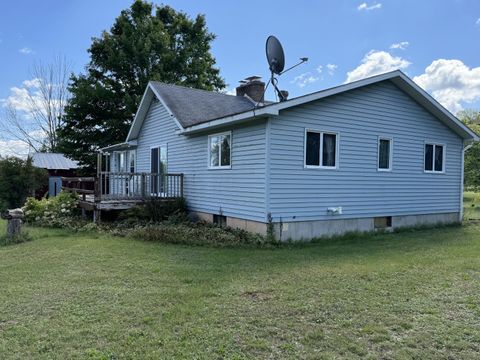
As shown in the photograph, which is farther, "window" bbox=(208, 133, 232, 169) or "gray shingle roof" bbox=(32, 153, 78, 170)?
"gray shingle roof" bbox=(32, 153, 78, 170)

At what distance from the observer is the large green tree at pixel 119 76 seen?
24.7 m

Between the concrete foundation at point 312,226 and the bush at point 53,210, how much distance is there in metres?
4.46

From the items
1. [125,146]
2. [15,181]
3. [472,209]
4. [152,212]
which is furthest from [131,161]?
[472,209]

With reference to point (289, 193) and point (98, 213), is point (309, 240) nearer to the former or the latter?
point (289, 193)

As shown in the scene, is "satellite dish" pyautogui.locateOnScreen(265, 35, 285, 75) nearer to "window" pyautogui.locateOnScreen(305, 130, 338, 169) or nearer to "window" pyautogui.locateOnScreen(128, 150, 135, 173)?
"window" pyautogui.locateOnScreen(305, 130, 338, 169)

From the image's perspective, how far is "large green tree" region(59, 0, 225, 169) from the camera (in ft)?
81.0

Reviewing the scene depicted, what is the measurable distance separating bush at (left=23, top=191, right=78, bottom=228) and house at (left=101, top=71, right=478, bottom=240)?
2192 millimetres

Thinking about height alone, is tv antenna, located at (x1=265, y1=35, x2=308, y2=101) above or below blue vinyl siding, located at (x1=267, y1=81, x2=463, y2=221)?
above

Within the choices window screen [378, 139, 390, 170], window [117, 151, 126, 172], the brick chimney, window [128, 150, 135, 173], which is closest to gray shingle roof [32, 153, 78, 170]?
window [117, 151, 126, 172]

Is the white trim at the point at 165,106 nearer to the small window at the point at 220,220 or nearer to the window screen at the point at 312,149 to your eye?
the small window at the point at 220,220

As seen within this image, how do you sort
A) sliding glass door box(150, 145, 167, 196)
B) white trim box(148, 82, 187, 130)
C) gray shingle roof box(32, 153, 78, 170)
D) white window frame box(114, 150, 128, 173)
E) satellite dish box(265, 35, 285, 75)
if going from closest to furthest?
1. satellite dish box(265, 35, 285, 75)
2. white trim box(148, 82, 187, 130)
3. sliding glass door box(150, 145, 167, 196)
4. white window frame box(114, 150, 128, 173)
5. gray shingle roof box(32, 153, 78, 170)

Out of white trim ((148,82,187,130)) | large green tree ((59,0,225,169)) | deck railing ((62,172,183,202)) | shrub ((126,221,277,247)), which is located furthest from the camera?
large green tree ((59,0,225,169))

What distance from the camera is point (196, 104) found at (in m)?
14.2

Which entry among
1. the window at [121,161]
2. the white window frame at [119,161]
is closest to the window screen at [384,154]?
the white window frame at [119,161]
